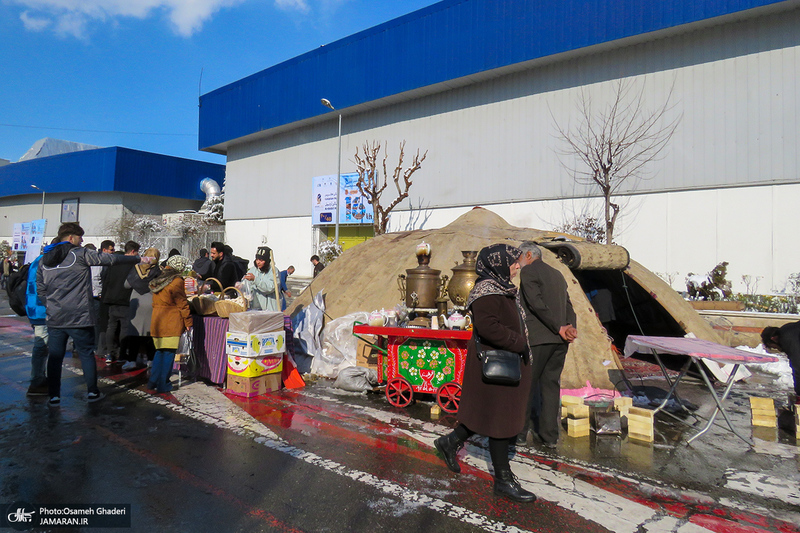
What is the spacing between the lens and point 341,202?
86.1 feet

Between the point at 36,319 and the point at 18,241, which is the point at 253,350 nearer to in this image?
the point at 36,319

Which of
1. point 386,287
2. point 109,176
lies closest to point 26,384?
point 386,287

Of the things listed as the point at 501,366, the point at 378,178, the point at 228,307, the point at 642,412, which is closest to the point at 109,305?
the point at 228,307

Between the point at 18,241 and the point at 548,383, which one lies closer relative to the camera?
the point at 548,383

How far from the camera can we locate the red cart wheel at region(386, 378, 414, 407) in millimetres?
6410

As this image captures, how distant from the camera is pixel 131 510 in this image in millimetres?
3557

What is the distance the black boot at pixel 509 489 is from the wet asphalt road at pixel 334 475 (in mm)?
67

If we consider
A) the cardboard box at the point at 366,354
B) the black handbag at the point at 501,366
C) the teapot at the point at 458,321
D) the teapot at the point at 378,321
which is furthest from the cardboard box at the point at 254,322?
the black handbag at the point at 501,366

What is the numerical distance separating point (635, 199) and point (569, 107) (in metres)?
4.30

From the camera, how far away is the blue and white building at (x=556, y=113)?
48.2 ft

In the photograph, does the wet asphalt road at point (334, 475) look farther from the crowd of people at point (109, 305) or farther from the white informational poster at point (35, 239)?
the white informational poster at point (35, 239)

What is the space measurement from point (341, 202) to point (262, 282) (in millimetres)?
18027

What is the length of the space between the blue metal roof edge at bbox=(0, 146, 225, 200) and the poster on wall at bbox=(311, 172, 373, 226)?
2124cm

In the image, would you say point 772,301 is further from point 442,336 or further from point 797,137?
point 442,336
